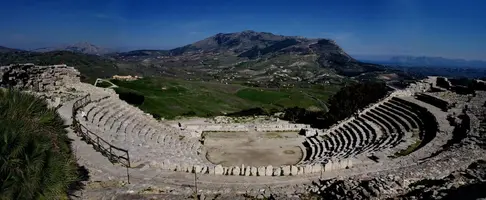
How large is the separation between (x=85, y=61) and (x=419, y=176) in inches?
8069

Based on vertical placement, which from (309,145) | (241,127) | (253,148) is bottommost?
(253,148)

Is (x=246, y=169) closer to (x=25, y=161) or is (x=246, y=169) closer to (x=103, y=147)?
(x=103, y=147)

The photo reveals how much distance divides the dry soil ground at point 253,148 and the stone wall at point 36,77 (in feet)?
53.0

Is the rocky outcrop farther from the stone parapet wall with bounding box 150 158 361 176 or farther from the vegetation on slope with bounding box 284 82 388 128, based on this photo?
the vegetation on slope with bounding box 284 82 388 128

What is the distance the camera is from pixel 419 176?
17.2 meters

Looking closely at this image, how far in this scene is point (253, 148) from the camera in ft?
109

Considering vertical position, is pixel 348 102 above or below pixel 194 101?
above

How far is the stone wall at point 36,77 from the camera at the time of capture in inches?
1455

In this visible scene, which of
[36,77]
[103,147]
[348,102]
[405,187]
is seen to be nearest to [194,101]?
[348,102]

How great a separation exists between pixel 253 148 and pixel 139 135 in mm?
10073

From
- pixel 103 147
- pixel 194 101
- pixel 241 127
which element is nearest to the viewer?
pixel 103 147

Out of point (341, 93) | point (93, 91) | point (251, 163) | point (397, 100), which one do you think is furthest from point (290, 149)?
point (341, 93)

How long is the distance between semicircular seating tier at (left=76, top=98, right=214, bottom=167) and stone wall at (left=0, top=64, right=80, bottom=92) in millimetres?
7078


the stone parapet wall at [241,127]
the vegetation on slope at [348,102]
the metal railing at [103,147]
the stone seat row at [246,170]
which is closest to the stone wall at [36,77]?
the metal railing at [103,147]
